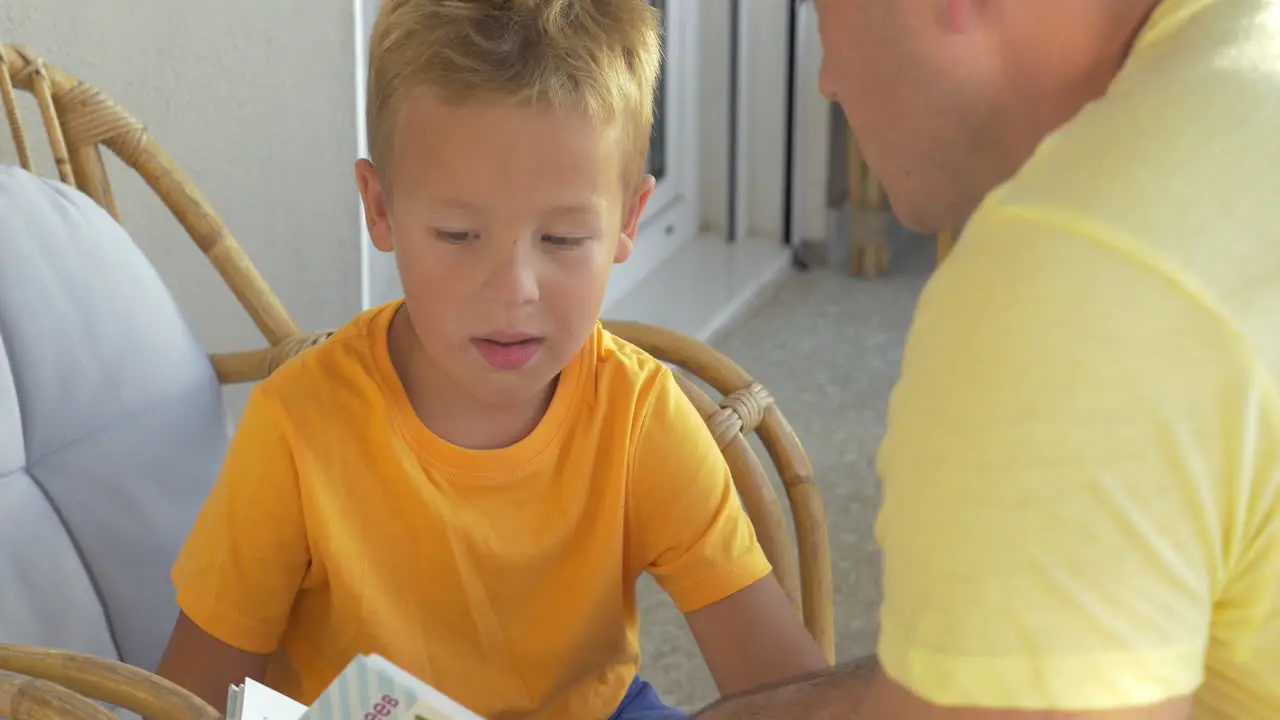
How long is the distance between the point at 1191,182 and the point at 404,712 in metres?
0.50

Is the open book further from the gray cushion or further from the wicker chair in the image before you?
the wicker chair

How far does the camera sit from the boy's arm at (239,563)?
996 millimetres

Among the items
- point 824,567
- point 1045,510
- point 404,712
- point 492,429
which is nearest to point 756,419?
point 824,567

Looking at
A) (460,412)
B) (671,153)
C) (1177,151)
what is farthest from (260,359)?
(671,153)

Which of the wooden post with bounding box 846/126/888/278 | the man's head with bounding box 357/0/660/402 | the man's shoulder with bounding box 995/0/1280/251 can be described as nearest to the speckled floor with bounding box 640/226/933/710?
the wooden post with bounding box 846/126/888/278

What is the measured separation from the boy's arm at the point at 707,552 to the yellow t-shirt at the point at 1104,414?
473 mm

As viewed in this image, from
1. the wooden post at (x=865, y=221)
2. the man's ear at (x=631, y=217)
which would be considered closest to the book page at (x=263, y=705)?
the man's ear at (x=631, y=217)

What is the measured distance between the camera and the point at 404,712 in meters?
0.77

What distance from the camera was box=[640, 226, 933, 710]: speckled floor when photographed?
1.94 metres

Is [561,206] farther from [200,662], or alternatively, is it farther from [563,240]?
[200,662]

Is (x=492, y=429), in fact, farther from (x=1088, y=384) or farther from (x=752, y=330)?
(x=752, y=330)

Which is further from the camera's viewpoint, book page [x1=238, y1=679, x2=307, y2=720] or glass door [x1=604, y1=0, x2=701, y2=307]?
glass door [x1=604, y1=0, x2=701, y2=307]

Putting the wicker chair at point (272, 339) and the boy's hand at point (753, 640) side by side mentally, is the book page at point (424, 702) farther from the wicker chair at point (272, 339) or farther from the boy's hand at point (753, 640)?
the wicker chair at point (272, 339)

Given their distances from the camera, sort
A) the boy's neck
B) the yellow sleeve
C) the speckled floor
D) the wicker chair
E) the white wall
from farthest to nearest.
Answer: the speckled floor
the white wall
the wicker chair
the boy's neck
the yellow sleeve
